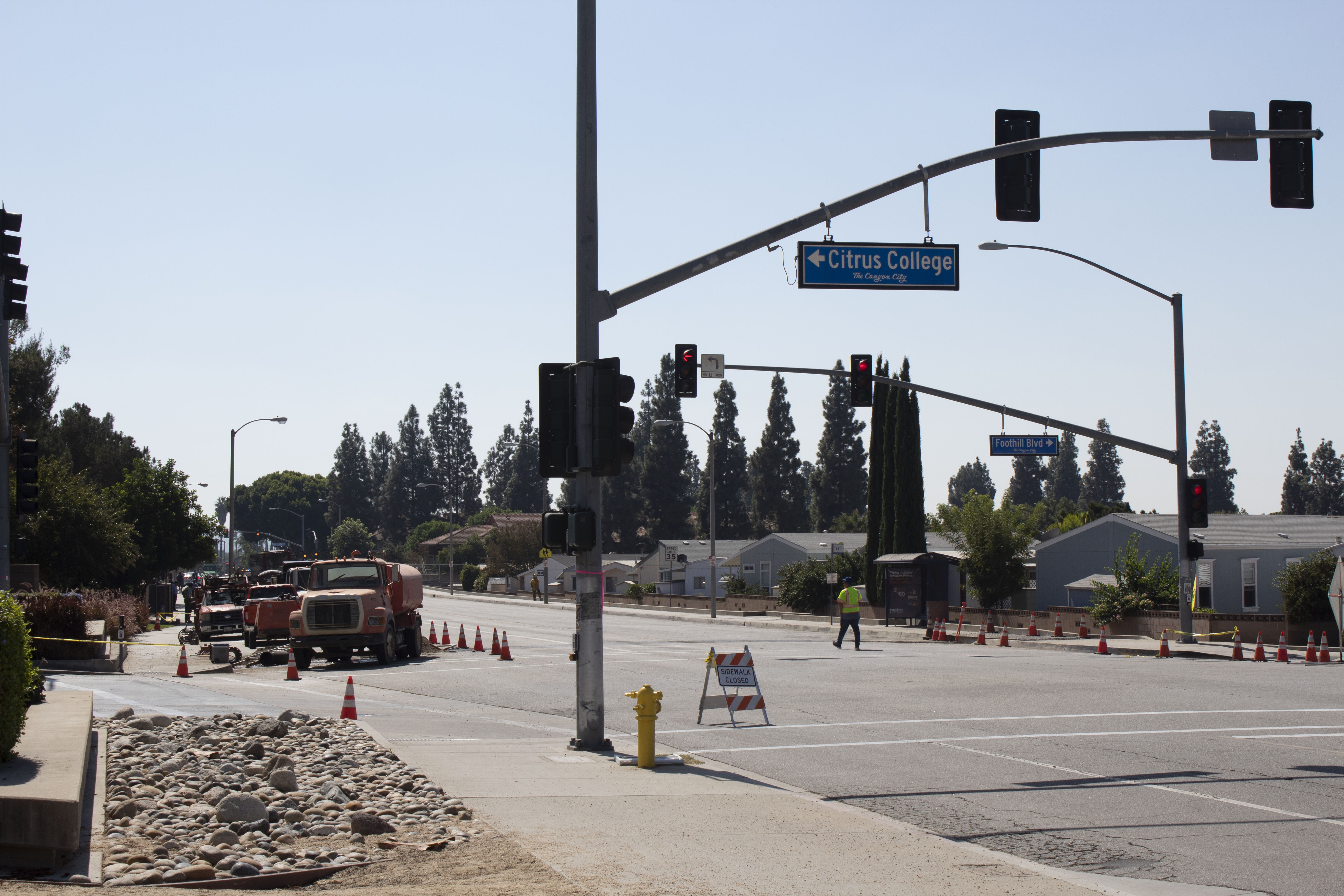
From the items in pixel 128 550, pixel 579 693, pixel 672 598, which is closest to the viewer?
pixel 579 693

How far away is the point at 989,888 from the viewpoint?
286 inches

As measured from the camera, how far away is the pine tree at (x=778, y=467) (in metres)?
104

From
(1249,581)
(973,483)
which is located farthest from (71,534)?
(973,483)

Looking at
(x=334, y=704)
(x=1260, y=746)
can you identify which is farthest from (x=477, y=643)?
(x=1260, y=746)

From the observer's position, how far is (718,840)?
8508 mm

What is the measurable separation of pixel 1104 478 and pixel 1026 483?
9.34m

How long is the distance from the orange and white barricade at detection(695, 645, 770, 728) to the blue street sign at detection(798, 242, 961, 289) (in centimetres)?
496

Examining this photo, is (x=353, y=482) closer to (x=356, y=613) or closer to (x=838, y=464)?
(x=838, y=464)

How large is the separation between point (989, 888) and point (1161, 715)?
9.82m

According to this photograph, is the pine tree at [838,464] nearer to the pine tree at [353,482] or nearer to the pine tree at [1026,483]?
the pine tree at [1026,483]

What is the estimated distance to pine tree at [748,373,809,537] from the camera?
10362 centimetres

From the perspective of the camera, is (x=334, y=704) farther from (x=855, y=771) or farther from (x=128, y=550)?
(x=128, y=550)

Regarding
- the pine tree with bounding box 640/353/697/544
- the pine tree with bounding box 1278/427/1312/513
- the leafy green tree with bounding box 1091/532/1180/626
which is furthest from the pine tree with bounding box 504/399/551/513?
the leafy green tree with bounding box 1091/532/1180/626

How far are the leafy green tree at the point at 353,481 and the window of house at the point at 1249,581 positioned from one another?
135m
